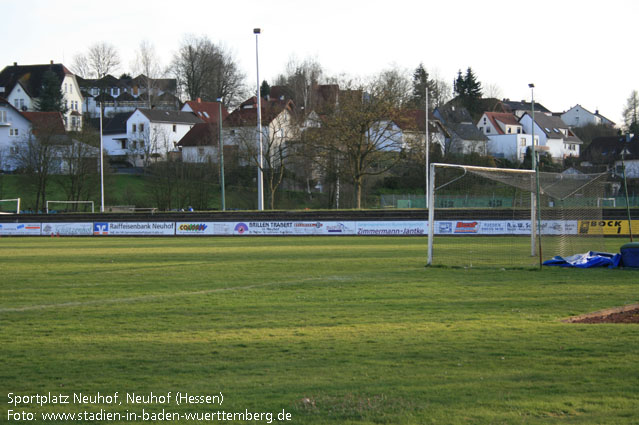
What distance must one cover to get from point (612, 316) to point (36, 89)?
364 ft

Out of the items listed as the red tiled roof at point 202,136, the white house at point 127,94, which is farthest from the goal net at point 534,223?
the white house at point 127,94

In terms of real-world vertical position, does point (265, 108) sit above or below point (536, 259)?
above

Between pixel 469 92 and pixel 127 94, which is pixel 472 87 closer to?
pixel 469 92

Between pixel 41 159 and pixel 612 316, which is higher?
pixel 41 159

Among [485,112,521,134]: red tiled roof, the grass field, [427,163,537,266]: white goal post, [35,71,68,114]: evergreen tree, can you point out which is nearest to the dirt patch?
the grass field

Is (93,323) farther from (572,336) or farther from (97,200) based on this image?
(97,200)

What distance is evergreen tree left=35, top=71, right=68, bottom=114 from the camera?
96938 millimetres

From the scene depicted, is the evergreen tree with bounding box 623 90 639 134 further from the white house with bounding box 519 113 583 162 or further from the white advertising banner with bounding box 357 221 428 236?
the white advertising banner with bounding box 357 221 428 236

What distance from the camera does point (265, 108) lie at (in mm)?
67250

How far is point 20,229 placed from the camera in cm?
4456

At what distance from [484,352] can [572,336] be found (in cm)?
178

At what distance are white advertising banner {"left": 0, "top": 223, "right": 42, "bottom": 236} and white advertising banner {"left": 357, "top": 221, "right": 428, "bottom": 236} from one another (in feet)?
73.5

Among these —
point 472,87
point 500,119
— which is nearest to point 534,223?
point 500,119

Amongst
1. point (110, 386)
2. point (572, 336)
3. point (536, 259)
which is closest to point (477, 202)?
point (536, 259)
